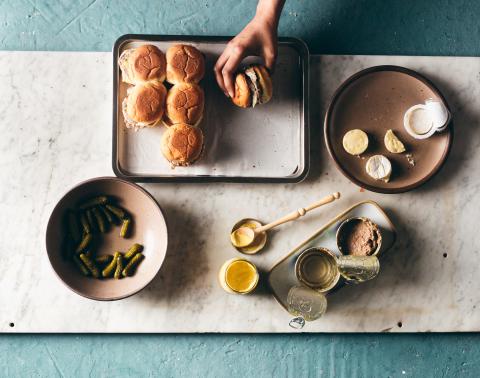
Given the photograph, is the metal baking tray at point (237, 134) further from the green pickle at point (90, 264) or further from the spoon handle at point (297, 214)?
the green pickle at point (90, 264)

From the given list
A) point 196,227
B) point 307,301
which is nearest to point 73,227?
point 196,227

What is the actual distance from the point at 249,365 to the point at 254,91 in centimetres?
78

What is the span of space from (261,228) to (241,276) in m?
0.14

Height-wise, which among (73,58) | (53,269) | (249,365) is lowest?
(249,365)

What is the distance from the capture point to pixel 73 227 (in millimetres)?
1488

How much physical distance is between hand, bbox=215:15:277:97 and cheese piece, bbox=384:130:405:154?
386 millimetres

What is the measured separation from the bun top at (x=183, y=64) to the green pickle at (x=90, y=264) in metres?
0.52

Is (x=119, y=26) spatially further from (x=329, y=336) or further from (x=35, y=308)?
(x=329, y=336)

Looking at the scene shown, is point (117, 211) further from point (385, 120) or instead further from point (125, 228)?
point (385, 120)

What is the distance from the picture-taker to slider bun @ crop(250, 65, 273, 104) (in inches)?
57.7

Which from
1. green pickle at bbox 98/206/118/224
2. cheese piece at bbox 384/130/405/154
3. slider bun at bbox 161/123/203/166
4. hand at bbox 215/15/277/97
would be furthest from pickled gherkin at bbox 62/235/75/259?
cheese piece at bbox 384/130/405/154

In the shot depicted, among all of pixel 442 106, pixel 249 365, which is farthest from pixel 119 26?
pixel 249 365

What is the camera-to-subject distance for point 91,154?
1.56 m

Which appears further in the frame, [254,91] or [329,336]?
[329,336]
